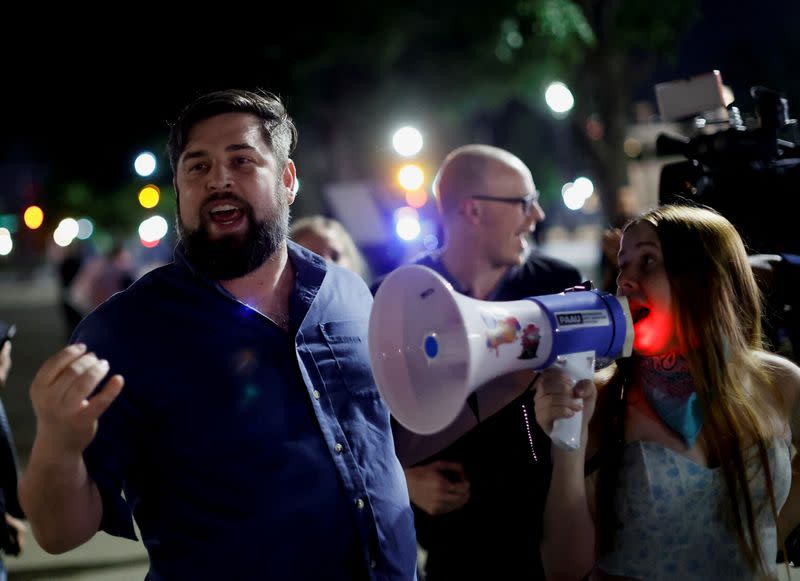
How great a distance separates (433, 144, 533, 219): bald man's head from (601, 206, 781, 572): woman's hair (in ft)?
5.06

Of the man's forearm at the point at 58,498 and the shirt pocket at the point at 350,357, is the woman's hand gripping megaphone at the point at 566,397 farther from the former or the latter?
the man's forearm at the point at 58,498

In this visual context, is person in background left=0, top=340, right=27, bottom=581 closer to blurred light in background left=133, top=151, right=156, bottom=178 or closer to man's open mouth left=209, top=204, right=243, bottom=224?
blurred light in background left=133, top=151, right=156, bottom=178

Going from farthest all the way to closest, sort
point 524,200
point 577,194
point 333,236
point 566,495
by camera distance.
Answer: point 577,194 → point 333,236 → point 524,200 → point 566,495

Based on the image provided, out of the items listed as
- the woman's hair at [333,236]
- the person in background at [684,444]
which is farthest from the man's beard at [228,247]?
the woman's hair at [333,236]

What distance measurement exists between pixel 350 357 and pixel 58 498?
2.67 feet

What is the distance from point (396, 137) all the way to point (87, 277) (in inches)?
214

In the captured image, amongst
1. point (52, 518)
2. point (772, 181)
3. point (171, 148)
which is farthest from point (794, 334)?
point (52, 518)

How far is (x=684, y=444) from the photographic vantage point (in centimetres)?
230

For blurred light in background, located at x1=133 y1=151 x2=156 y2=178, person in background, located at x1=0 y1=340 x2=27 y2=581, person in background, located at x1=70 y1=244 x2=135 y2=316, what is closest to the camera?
person in background, located at x1=0 y1=340 x2=27 y2=581

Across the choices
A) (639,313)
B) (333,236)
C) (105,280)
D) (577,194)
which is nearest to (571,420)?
(639,313)

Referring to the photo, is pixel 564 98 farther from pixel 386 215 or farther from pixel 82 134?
pixel 82 134

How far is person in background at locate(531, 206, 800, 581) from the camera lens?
2.24 meters

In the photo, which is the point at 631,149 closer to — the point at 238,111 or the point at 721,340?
the point at 721,340

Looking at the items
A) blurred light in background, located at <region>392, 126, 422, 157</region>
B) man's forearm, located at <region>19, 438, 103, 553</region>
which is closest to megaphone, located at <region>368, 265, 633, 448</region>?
man's forearm, located at <region>19, 438, 103, 553</region>
